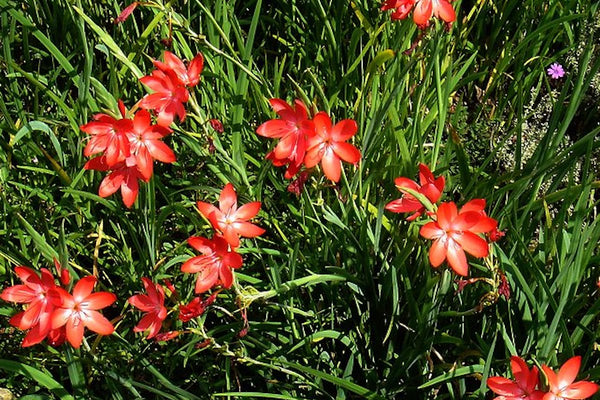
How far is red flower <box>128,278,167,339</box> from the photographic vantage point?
1481mm

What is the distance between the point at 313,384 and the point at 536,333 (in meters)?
0.49

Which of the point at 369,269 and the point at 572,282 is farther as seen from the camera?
the point at 369,269

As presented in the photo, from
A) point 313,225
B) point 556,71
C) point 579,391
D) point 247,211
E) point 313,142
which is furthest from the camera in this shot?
point 556,71

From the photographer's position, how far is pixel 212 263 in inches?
54.2

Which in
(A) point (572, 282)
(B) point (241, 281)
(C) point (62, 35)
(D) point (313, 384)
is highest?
(C) point (62, 35)

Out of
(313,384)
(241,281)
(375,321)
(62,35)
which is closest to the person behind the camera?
(313,384)

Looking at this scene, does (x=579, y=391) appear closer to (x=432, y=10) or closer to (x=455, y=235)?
(x=455, y=235)

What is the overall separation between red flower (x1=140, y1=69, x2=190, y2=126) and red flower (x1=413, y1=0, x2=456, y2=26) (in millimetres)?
509

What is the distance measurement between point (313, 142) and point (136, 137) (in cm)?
34

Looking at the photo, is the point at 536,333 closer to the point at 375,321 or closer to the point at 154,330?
the point at 375,321

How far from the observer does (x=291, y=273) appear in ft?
5.32

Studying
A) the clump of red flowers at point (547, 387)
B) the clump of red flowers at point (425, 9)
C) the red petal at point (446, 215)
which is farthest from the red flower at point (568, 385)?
the clump of red flowers at point (425, 9)

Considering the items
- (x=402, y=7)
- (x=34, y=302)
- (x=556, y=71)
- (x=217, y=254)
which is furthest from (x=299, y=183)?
(x=556, y=71)

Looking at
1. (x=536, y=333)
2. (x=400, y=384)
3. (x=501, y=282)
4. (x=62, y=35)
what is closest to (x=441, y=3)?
(x=501, y=282)
